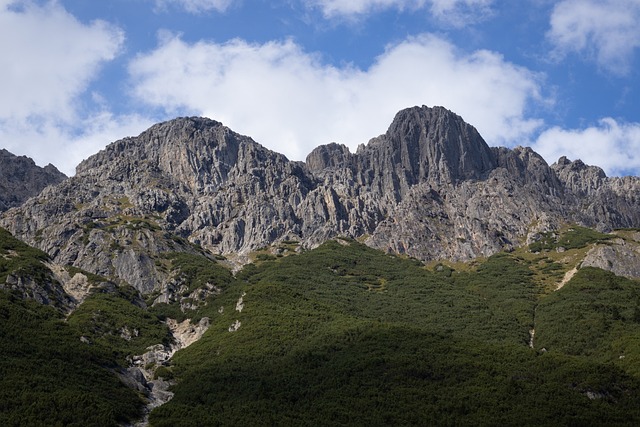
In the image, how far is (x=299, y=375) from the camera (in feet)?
419

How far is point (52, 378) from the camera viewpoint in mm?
111312

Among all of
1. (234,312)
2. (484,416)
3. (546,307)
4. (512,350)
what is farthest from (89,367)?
(546,307)

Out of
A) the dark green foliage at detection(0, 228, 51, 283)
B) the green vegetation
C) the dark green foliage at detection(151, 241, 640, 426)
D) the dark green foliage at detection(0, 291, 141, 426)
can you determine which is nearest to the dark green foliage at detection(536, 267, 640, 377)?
the green vegetation

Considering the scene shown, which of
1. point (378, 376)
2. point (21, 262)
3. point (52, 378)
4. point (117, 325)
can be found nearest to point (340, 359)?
point (378, 376)

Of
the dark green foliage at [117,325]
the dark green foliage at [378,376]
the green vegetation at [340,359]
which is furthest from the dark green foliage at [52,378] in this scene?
the dark green foliage at [378,376]

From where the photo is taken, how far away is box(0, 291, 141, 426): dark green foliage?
98.7m

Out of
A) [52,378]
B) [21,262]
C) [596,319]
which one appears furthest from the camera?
[21,262]

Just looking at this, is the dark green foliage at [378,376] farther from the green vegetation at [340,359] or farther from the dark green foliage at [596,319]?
Answer: the dark green foliage at [596,319]

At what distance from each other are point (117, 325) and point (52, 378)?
1993 inches

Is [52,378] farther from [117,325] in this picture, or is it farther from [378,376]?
[378,376]

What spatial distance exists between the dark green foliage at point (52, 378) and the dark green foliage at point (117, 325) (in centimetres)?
712

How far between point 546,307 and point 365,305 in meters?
45.7

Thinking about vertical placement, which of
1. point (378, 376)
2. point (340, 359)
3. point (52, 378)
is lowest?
point (52, 378)

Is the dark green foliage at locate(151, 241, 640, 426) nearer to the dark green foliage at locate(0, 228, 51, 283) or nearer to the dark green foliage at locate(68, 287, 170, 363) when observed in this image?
the dark green foliage at locate(68, 287, 170, 363)
